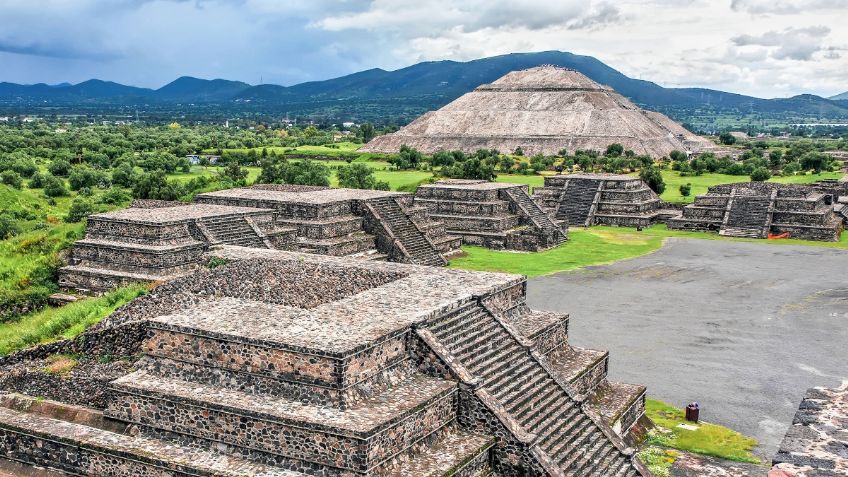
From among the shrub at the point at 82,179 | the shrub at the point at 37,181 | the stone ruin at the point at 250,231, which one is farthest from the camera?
the shrub at the point at 37,181

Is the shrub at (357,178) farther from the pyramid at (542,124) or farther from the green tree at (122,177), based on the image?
the pyramid at (542,124)

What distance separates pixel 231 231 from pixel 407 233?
28.5 ft

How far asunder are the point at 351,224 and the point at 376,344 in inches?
746

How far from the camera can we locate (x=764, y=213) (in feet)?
149

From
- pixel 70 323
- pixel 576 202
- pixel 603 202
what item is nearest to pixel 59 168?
pixel 576 202

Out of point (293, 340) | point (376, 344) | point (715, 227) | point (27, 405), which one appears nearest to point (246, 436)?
point (293, 340)

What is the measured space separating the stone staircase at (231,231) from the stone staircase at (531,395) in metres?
12.4

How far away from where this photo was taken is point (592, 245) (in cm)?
4094

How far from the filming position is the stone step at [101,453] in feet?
38.8

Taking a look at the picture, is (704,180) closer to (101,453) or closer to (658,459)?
(658,459)

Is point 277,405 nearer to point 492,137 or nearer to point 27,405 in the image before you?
point 27,405

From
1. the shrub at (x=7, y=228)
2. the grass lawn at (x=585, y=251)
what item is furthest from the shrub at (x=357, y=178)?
the shrub at (x=7, y=228)

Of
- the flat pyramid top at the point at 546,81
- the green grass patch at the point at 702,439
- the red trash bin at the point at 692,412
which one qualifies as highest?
the flat pyramid top at the point at 546,81

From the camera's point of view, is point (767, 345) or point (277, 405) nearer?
point (277, 405)
